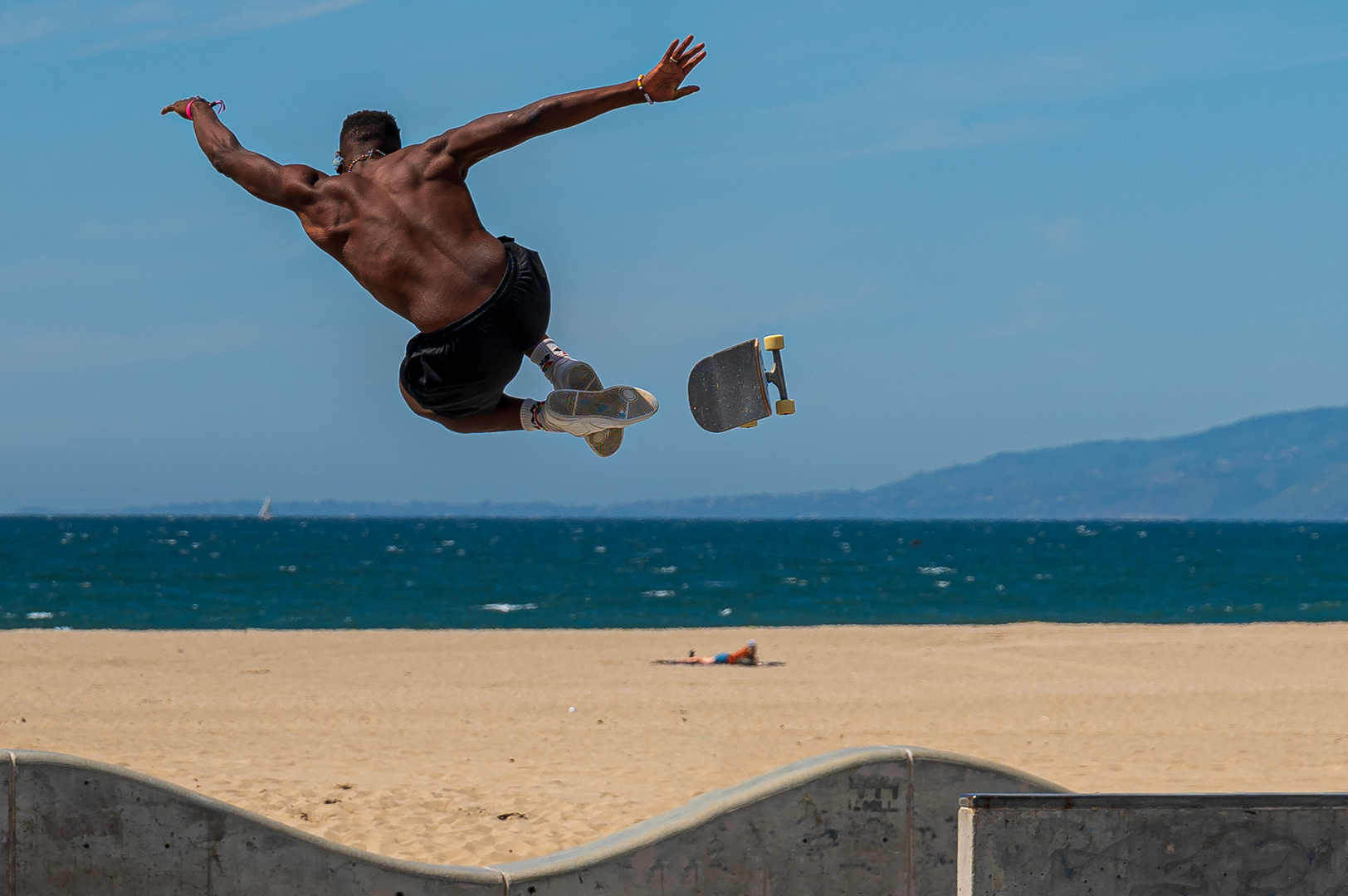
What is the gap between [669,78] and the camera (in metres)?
4.46

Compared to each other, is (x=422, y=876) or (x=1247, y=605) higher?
(x=1247, y=605)

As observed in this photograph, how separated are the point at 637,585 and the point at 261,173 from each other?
2387 inches

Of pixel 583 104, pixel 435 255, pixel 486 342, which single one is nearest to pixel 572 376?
pixel 486 342

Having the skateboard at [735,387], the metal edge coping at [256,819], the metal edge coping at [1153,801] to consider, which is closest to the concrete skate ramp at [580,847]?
the metal edge coping at [256,819]

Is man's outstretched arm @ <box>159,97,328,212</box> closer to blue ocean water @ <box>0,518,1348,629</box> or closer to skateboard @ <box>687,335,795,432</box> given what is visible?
skateboard @ <box>687,335,795,432</box>

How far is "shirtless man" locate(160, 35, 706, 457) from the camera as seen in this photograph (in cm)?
494

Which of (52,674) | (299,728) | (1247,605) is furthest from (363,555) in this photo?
(299,728)

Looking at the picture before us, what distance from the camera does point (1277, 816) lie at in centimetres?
560

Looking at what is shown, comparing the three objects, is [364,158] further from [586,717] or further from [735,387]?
[586,717]

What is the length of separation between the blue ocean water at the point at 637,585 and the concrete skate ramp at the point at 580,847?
124ft

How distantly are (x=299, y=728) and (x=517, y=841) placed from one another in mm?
8003

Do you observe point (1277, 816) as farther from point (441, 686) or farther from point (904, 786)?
point (441, 686)

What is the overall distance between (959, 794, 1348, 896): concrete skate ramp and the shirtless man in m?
1.98

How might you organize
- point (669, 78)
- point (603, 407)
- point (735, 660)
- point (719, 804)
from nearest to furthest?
point (669, 78)
point (603, 407)
point (719, 804)
point (735, 660)
